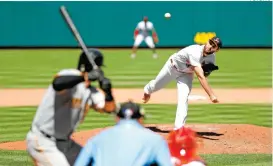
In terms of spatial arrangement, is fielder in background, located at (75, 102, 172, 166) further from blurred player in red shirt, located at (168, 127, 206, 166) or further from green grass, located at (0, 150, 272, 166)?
green grass, located at (0, 150, 272, 166)

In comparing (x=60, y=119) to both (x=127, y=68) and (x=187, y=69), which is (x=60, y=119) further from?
(x=127, y=68)

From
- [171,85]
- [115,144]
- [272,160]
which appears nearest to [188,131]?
[115,144]

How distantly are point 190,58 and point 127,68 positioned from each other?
15392 millimetres

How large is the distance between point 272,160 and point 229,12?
2796cm

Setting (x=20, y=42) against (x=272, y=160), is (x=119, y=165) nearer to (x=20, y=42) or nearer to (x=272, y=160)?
(x=272, y=160)

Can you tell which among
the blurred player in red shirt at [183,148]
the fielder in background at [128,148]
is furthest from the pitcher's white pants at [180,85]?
the fielder in background at [128,148]

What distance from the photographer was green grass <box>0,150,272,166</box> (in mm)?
9125

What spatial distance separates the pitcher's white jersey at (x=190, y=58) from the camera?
10516mm

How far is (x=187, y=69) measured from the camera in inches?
426

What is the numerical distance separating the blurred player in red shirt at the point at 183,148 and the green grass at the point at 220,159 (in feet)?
15.2

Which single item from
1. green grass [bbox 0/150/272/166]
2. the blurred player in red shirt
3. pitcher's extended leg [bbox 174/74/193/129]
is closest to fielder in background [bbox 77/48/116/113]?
the blurred player in red shirt

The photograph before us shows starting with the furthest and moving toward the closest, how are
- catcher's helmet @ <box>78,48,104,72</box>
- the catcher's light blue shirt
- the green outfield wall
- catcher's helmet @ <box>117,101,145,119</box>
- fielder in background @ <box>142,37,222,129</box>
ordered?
1. the green outfield wall
2. fielder in background @ <box>142,37,222,129</box>
3. catcher's helmet @ <box>78,48,104,72</box>
4. catcher's helmet @ <box>117,101,145,119</box>
5. the catcher's light blue shirt

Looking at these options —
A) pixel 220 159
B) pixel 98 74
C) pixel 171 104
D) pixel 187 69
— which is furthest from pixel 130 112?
pixel 171 104

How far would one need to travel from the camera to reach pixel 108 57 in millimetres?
31562
